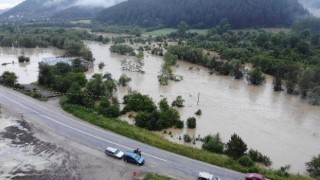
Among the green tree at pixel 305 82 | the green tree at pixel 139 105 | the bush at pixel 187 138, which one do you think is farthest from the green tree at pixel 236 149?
the green tree at pixel 305 82

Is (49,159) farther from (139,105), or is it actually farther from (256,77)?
(256,77)

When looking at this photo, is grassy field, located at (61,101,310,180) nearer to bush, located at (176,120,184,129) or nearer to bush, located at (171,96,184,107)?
bush, located at (176,120,184,129)

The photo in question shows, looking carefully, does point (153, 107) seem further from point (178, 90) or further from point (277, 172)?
point (277, 172)

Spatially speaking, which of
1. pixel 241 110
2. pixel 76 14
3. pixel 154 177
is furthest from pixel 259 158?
pixel 76 14

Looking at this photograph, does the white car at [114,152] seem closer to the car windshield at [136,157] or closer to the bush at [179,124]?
the car windshield at [136,157]

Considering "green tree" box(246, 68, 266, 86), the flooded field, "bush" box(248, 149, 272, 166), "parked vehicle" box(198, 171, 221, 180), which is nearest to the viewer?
"parked vehicle" box(198, 171, 221, 180)

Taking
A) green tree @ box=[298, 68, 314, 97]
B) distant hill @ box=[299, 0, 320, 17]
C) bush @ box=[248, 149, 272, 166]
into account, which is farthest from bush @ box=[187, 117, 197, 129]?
distant hill @ box=[299, 0, 320, 17]
